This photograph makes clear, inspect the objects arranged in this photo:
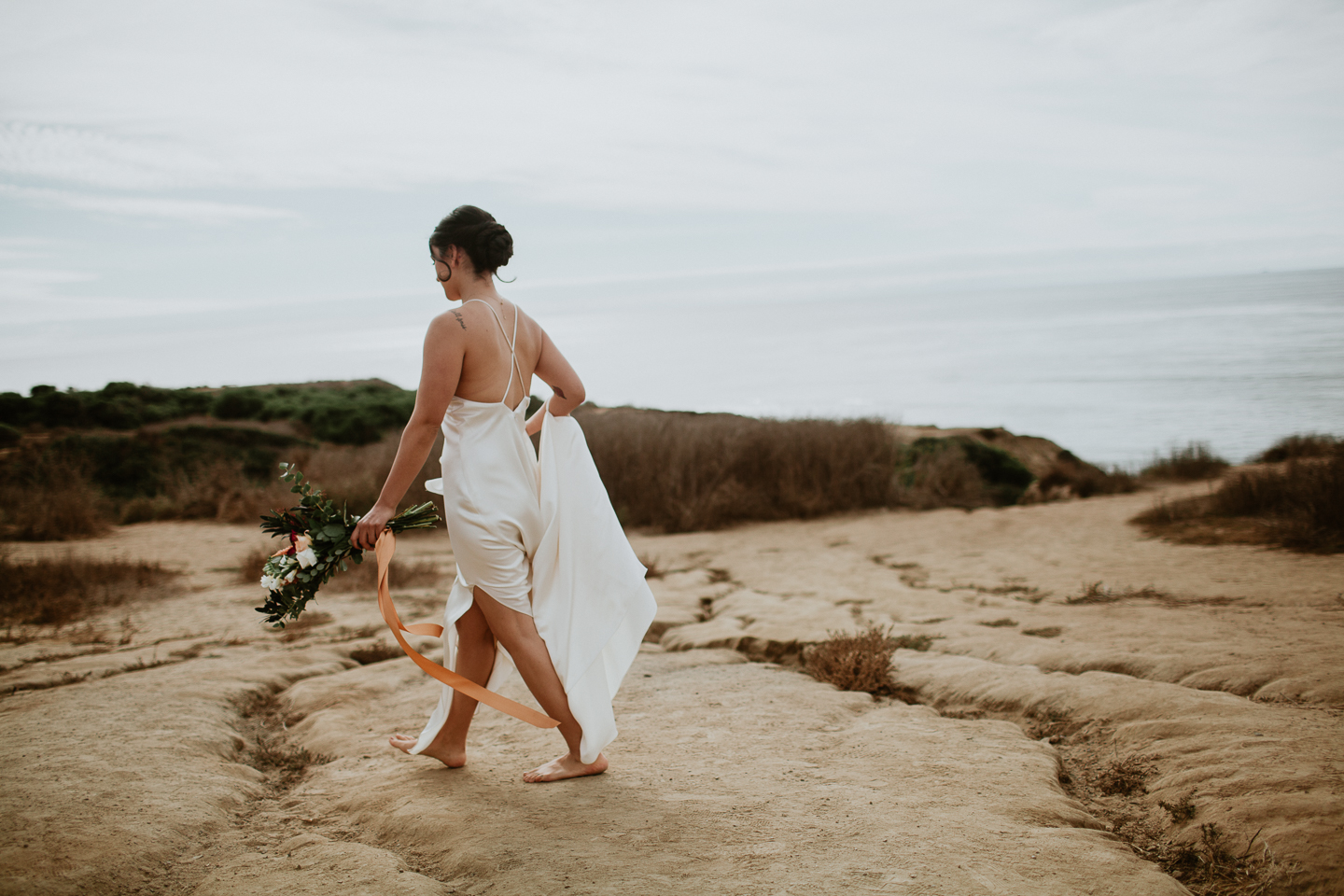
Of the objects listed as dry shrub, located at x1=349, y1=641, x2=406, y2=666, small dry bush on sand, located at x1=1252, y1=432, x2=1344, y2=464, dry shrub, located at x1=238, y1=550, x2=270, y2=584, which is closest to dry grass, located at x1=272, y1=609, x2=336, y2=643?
dry shrub, located at x1=349, y1=641, x2=406, y2=666

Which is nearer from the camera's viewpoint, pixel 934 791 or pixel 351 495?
pixel 934 791

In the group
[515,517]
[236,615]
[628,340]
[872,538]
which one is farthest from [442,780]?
[628,340]

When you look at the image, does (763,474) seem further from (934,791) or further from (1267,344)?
(1267,344)

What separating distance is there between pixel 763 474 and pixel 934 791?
8.02 metres

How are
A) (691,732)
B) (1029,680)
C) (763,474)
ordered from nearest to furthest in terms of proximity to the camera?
(691,732), (1029,680), (763,474)

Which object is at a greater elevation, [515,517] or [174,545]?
[515,517]

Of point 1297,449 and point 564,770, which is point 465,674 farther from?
point 1297,449

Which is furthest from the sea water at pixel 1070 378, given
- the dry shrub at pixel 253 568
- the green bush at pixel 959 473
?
the dry shrub at pixel 253 568

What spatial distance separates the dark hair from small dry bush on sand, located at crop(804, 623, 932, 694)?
2752mm

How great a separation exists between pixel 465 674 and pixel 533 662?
347 millimetres

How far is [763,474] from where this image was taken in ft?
35.2

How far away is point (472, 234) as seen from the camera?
275cm

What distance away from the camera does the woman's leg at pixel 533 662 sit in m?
2.81

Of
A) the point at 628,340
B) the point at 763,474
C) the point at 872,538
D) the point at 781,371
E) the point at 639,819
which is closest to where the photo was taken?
the point at 639,819
